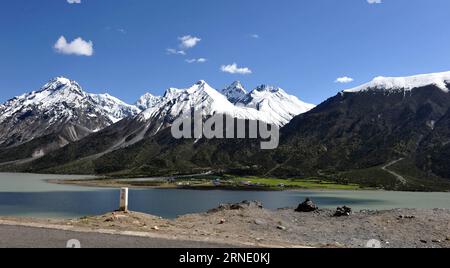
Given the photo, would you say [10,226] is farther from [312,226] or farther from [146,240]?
[312,226]

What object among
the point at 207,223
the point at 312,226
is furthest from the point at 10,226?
the point at 312,226

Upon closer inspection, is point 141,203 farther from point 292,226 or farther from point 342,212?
point 292,226

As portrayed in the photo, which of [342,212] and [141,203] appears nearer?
[342,212]

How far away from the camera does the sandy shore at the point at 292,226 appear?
Answer: 26.7 meters

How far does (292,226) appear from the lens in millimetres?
34781

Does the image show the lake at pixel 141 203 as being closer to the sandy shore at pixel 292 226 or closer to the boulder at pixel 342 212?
the boulder at pixel 342 212

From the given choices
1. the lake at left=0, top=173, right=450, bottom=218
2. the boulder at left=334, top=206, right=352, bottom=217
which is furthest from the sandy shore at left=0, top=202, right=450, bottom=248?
the lake at left=0, top=173, right=450, bottom=218

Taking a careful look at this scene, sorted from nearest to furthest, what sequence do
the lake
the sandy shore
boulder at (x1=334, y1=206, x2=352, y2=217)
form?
the sandy shore < boulder at (x1=334, y1=206, x2=352, y2=217) < the lake

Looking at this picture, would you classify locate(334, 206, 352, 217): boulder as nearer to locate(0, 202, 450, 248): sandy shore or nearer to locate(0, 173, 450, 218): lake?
locate(0, 202, 450, 248): sandy shore

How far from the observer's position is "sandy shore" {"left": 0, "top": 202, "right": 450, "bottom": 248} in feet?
87.7

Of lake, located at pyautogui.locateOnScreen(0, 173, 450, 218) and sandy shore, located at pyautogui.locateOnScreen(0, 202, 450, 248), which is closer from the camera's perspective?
sandy shore, located at pyautogui.locateOnScreen(0, 202, 450, 248)

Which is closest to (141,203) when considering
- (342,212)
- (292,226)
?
(342,212)
